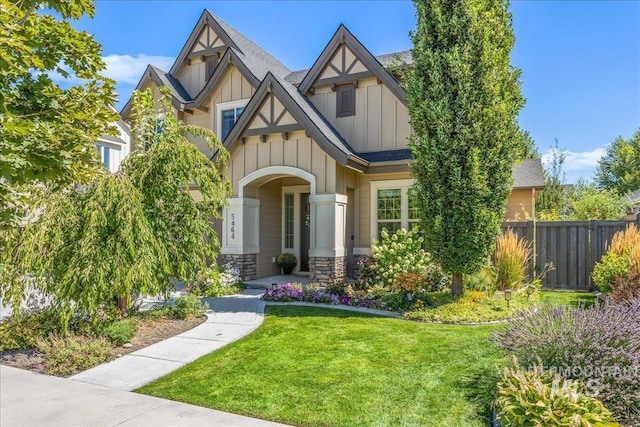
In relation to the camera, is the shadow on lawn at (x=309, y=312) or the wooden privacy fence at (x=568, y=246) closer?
the shadow on lawn at (x=309, y=312)

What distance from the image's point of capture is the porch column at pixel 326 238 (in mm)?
10648

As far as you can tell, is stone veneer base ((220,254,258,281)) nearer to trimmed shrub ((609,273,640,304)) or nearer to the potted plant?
the potted plant

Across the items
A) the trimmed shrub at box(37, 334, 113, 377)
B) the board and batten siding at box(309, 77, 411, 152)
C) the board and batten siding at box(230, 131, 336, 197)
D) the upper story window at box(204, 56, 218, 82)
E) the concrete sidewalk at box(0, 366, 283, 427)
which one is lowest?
the concrete sidewalk at box(0, 366, 283, 427)

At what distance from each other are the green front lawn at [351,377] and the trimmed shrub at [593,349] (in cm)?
73

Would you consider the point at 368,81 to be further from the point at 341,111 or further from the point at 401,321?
the point at 401,321

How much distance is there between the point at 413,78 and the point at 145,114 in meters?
5.89

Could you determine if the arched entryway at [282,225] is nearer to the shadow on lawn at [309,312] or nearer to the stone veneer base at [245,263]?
the stone veneer base at [245,263]

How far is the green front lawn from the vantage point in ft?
13.4

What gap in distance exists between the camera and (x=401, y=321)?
750cm

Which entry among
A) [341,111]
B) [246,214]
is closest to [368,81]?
[341,111]

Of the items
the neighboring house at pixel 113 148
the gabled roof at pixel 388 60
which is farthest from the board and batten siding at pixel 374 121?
the neighboring house at pixel 113 148

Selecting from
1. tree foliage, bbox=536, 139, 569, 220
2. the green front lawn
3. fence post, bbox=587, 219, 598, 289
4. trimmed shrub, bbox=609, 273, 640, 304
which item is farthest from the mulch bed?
tree foliage, bbox=536, 139, 569, 220

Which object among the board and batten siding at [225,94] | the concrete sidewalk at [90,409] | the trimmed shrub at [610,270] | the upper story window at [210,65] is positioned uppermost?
the upper story window at [210,65]

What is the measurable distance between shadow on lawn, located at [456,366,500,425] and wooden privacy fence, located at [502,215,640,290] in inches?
281
